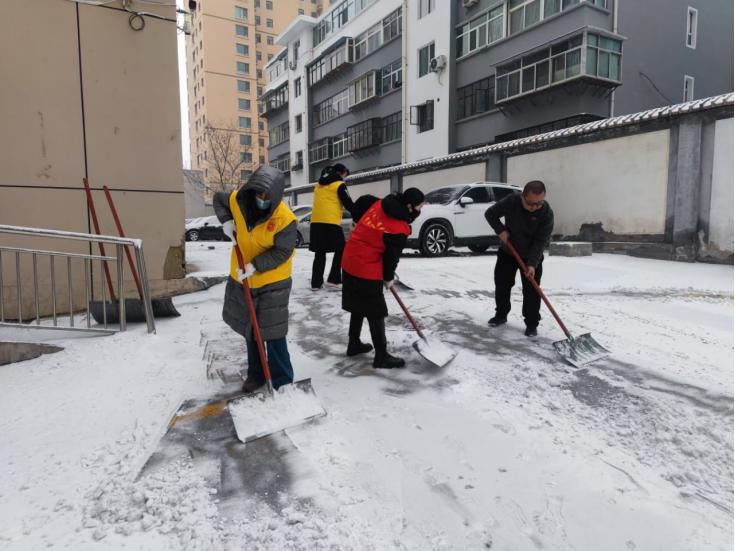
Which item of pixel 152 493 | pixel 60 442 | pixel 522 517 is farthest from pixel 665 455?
pixel 60 442

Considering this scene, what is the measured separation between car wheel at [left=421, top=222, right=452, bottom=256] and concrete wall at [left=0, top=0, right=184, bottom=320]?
5.30 metres

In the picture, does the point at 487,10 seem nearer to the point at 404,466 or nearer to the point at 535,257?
the point at 535,257

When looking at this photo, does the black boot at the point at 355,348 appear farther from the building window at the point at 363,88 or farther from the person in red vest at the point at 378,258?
the building window at the point at 363,88

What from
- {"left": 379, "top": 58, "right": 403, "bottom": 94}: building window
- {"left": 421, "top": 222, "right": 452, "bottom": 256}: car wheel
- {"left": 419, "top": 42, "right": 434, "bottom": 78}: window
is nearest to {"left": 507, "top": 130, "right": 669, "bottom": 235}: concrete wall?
{"left": 421, "top": 222, "right": 452, "bottom": 256}: car wheel

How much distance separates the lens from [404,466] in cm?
252

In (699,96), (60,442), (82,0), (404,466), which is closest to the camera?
(404,466)

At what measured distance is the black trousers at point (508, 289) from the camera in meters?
4.75

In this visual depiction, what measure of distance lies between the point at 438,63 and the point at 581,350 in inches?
893

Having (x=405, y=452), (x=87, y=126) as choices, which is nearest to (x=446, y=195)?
(x=87, y=126)

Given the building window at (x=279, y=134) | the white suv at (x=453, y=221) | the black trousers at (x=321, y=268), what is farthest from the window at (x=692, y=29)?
the building window at (x=279, y=134)

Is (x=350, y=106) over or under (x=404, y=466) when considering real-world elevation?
over

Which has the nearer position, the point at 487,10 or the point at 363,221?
the point at 363,221

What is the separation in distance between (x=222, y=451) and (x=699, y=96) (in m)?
28.0

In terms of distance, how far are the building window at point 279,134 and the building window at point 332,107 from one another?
562 cm
